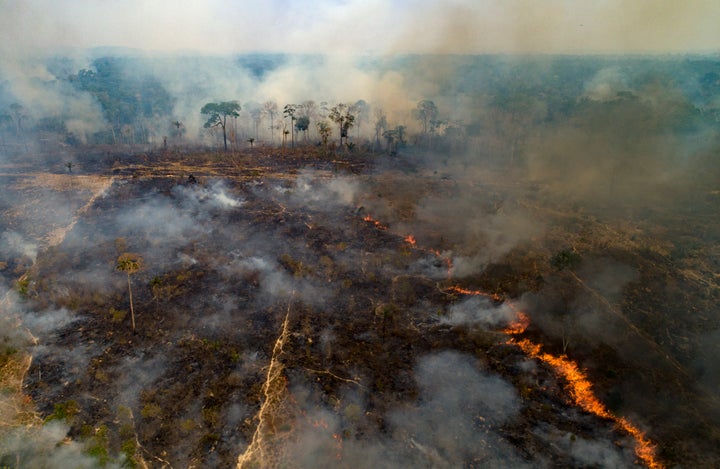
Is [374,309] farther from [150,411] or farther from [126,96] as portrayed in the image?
[126,96]

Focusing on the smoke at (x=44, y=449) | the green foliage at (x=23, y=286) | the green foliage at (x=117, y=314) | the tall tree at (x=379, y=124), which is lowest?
the smoke at (x=44, y=449)

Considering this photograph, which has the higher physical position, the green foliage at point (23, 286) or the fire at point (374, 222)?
the fire at point (374, 222)

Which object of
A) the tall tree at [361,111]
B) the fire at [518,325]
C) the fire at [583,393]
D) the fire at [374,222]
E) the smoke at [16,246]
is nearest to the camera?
the fire at [583,393]

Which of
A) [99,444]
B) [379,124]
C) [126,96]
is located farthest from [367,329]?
[126,96]

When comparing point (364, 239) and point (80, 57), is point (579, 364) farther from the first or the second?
point (80, 57)

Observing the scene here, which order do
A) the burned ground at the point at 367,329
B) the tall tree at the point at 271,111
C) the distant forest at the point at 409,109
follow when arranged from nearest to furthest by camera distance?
the burned ground at the point at 367,329
the distant forest at the point at 409,109
the tall tree at the point at 271,111

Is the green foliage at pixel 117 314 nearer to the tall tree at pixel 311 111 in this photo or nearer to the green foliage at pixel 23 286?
the green foliage at pixel 23 286

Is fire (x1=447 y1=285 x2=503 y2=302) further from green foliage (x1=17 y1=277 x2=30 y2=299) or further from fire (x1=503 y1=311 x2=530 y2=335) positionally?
green foliage (x1=17 y1=277 x2=30 y2=299)

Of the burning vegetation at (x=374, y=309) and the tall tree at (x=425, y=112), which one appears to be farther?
the tall tree at (x=425, y=112)

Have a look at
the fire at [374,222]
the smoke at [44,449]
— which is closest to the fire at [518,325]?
the fire at [374,222]
